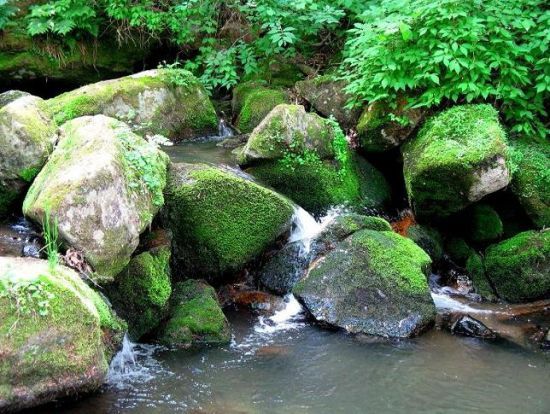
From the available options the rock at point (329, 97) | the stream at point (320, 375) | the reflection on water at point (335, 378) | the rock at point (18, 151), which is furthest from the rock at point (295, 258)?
the rock at point (18, 151)

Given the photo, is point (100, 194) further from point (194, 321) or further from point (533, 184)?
point (533, 184)

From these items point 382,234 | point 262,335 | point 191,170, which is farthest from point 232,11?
point 262,335

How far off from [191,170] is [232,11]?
646 centimetres

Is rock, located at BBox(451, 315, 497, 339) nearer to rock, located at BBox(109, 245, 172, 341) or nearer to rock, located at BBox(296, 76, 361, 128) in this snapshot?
rock, located at BBox(109, 245, 172, 341)

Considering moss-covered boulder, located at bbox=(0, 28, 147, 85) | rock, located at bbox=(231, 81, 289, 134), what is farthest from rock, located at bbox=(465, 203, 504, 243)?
moss-covered boulder, located at bbox=(0, 28, 147, 85)

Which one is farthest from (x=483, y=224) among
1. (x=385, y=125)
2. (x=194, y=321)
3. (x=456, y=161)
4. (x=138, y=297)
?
(x=138, y=297)

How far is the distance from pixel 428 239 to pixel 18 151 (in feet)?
17.2

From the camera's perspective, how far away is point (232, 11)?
12.2 meters

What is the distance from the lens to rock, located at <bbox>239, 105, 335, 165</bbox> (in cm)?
792

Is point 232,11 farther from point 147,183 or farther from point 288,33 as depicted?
point 147,183

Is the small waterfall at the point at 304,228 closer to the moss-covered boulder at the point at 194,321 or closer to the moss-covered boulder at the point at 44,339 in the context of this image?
the moss-covered boulder at the point at 194,321

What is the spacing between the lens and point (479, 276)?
7512 mm

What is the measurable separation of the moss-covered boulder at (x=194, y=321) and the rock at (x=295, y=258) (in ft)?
3.23

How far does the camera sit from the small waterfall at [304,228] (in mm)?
7102
